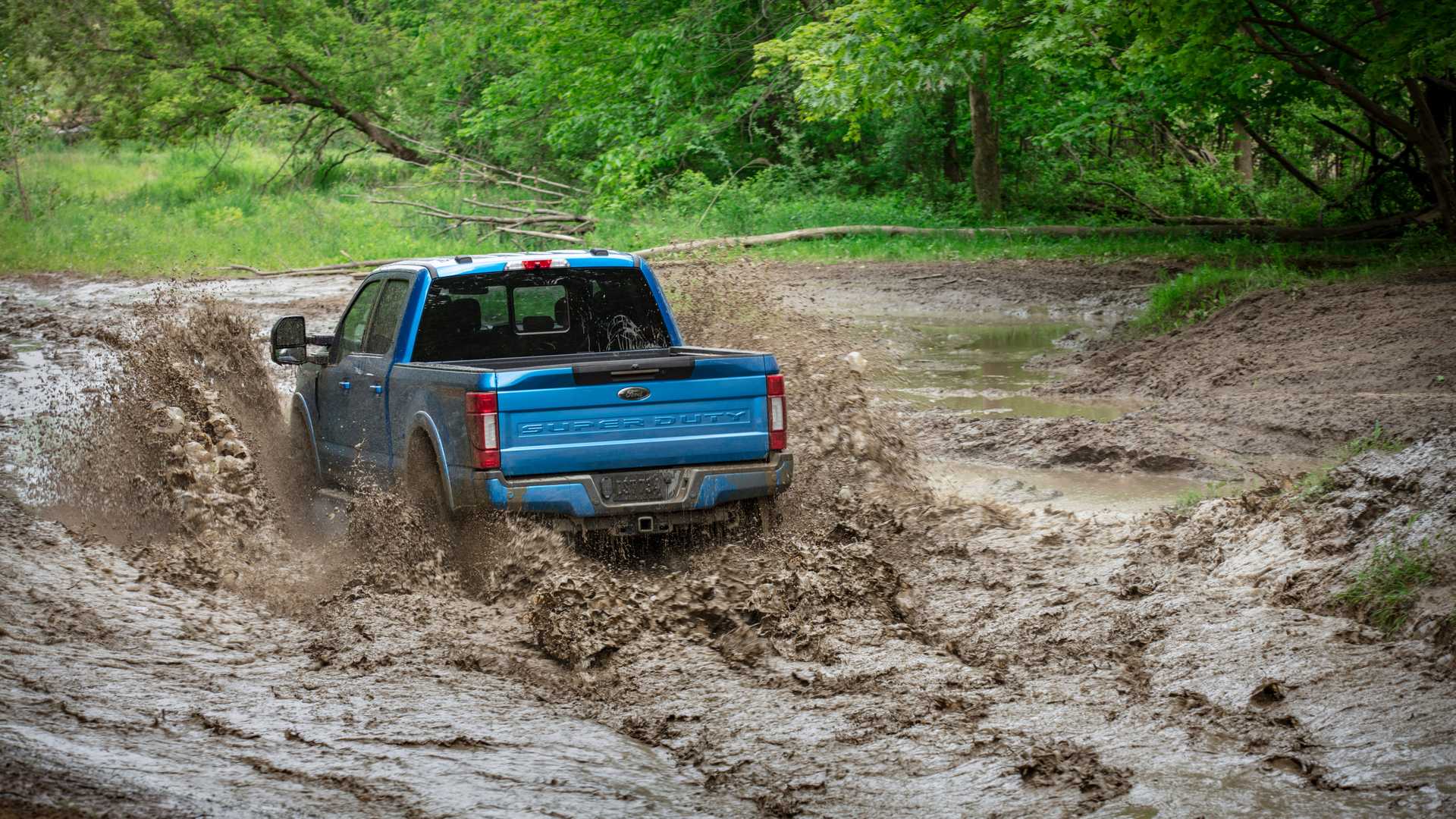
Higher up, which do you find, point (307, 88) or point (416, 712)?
point (307, 88)

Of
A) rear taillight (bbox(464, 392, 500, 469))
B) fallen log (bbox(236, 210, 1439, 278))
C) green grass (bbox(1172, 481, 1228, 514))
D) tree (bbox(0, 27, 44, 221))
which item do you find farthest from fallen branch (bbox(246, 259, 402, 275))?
rear taillight (bbox(464, 392, 500, 469))

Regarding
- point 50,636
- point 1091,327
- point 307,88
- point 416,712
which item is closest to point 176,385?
point 50,636

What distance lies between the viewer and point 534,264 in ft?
26.6

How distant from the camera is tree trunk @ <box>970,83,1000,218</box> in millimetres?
29078

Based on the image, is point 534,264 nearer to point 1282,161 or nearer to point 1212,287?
point 1212,287

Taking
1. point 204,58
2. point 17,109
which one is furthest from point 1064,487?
point 17,109

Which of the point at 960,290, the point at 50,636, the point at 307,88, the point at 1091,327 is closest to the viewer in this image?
the point at 50,636

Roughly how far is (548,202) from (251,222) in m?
7.69

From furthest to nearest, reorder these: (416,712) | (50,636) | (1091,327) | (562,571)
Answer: (1091,327) → (562,571) → (50,636) → (416,712)

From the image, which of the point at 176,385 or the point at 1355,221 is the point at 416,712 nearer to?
the point at 176,385

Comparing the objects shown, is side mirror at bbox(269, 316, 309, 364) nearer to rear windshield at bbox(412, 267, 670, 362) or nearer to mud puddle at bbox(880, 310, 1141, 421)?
rear windshield at bbox(412, 267, 670, 362)

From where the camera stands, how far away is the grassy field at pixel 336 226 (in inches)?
973

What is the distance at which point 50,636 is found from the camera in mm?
6148

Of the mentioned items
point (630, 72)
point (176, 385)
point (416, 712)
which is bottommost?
point (416, 712)
